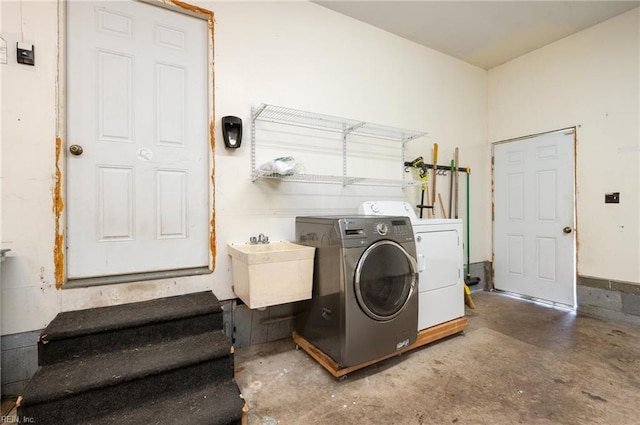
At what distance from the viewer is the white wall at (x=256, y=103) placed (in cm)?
168

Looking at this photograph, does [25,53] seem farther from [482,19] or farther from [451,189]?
[451,189]

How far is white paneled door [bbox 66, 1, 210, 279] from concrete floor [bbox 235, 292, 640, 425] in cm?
107

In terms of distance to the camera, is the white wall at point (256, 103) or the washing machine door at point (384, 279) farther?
the washing machine door at point (384, 279)

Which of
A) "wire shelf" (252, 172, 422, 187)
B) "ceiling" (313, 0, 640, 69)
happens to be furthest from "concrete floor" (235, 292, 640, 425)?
"ceiling" (313, 0, 640, 69)

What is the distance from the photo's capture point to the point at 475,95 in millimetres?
3846

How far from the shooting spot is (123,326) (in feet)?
5.12

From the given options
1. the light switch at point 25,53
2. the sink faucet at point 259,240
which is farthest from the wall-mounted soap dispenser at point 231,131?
the light switch at point 25,53

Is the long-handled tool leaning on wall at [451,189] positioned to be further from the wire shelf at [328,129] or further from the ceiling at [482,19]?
the ceiling at [482,19]

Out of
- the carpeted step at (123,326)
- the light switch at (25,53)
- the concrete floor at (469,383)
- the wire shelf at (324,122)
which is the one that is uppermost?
the light switch at (25,53)

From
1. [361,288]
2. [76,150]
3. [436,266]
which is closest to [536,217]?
[436,266]

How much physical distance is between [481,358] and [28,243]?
311 cm

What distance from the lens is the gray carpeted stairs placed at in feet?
4.17

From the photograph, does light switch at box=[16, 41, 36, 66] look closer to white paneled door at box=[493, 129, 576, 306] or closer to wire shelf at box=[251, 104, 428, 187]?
wire shelf at box=[251, 104, 428, 187]

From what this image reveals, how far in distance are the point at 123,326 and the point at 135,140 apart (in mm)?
1242
